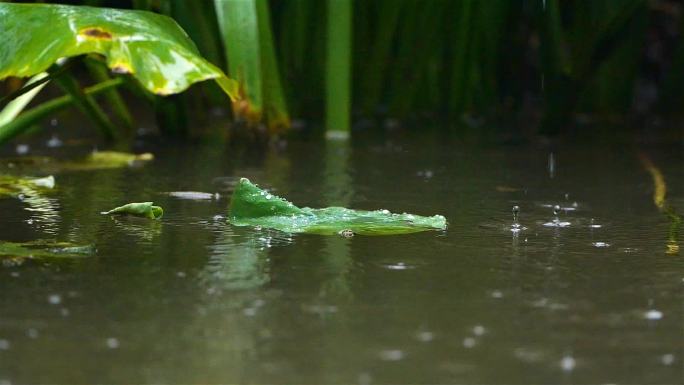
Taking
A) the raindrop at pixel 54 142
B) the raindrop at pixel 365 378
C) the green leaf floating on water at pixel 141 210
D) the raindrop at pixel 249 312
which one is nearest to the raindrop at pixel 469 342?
the raindrop at pixel 365 378

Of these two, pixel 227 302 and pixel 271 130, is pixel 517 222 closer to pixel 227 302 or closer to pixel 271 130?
pixel 227 302

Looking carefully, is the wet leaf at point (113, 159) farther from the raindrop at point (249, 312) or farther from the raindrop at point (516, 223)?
the raindrop at point (249, 312)

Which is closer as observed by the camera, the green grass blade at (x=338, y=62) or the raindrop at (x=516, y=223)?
the raindrop at (x=516, y=223)

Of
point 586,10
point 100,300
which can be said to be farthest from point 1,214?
point 586,10

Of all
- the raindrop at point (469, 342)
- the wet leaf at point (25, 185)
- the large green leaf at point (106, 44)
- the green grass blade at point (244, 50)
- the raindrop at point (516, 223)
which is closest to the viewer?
the raindrop at point (469, 342)

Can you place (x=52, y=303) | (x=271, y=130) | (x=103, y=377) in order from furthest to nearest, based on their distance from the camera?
(x=271, y=130) < (x=52, y=303) < (x=103, y=377)

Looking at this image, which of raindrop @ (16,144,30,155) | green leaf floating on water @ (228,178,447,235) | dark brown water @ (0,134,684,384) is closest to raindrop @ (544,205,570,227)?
dark brown water @ (0,134,684,384)
